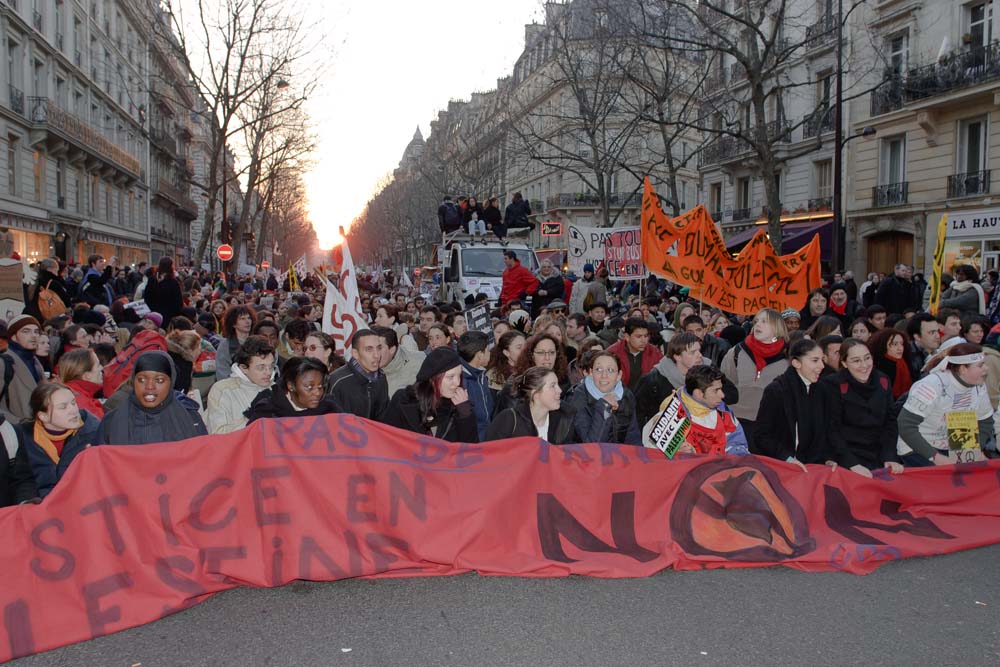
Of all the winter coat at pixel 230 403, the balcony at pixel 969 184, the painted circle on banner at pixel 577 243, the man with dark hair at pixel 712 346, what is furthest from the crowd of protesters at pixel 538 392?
the balcony at pixel 969 184

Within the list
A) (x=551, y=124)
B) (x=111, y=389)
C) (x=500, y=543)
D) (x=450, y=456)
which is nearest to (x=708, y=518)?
(x=500, y=543)

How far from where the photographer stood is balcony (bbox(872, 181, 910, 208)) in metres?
27.7

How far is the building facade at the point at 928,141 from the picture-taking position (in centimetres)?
2406

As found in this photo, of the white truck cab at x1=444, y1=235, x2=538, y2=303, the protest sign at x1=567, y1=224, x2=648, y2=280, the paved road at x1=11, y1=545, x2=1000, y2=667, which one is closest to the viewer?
the paved road at x1=11, y1=545, x2=1000, y2=667

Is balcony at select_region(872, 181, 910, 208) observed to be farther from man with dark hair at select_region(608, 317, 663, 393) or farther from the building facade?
man with dark hair at select_region(608, 317, 663, 393)

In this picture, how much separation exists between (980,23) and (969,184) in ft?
15.0

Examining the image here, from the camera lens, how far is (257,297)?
1884 cm

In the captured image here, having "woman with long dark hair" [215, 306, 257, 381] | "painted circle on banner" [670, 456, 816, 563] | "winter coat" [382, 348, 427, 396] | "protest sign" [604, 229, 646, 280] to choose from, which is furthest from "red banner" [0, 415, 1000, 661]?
"protest sign" [604, 229, 646, 280]

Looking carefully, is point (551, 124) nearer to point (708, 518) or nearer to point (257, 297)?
point (257, 297)

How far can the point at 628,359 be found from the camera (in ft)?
25.6

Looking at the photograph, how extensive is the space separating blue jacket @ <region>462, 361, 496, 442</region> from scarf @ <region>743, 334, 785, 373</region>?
2261mm

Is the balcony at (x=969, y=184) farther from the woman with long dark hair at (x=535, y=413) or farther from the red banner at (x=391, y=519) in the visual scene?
the woman with long dark hair at (x=535, y=413)

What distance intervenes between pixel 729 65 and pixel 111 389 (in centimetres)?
3525

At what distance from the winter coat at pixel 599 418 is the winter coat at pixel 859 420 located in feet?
4.39
